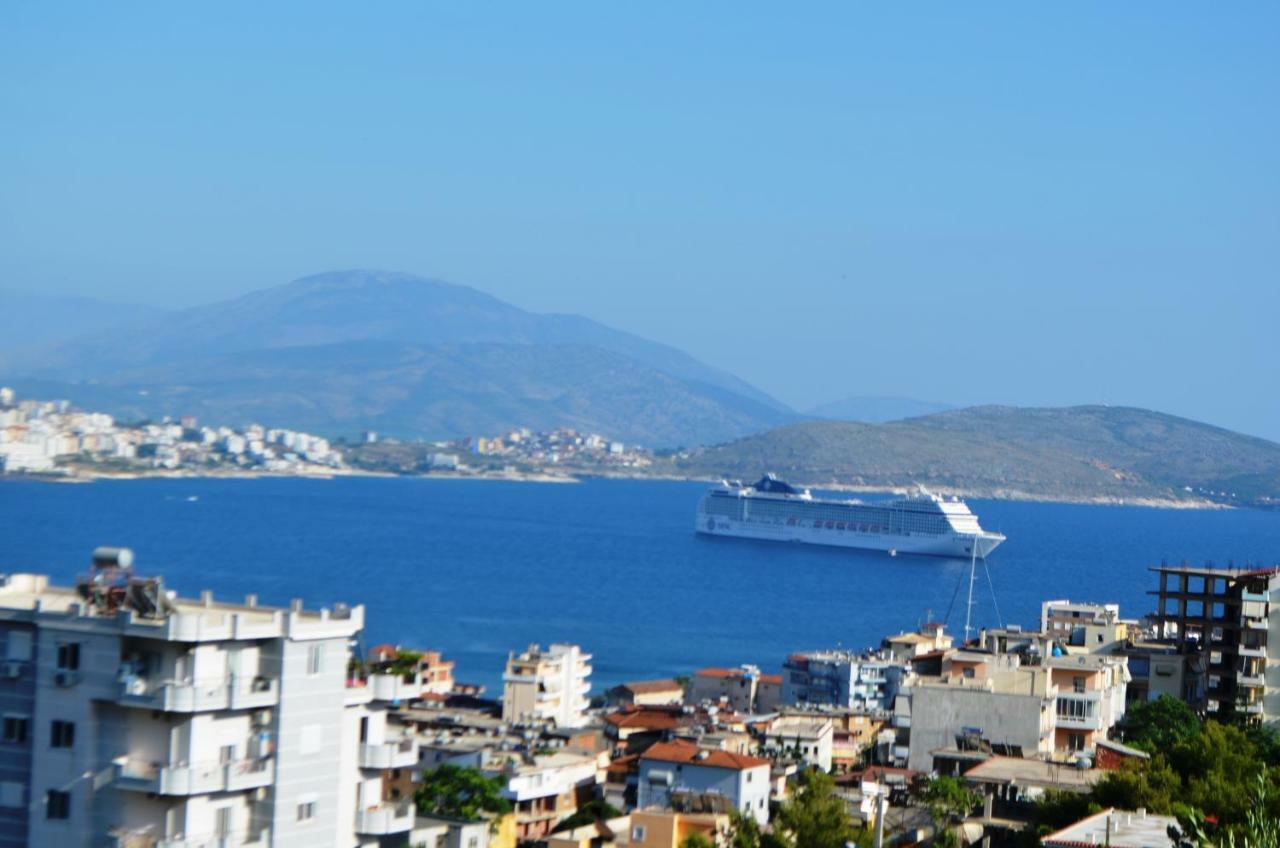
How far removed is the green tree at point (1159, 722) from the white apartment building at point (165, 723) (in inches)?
369

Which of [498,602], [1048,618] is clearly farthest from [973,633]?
[1048,618]

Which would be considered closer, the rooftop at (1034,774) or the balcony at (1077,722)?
the rooftop at (1034,774)

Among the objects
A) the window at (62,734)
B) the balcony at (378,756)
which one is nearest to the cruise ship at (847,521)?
the balcony at (378,756)

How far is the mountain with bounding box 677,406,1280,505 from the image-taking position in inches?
5989

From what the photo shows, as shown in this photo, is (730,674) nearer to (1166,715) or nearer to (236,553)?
(1166,715)

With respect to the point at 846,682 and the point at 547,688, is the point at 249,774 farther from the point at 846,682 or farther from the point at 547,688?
the point at 846,682

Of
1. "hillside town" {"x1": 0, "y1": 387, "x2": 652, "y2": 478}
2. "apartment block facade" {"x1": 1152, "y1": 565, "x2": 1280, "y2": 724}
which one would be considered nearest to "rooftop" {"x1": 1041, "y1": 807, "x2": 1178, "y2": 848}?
"apartment block facade" {"x1": 1152, "y1": 565, "x2": 1280, "y2": 724}

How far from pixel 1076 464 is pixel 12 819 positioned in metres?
157

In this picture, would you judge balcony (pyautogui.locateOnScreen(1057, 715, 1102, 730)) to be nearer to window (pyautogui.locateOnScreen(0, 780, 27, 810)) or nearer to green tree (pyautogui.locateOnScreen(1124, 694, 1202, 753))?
green tree (pyautogui.locateOnScreen(1124, 694, 1202, 753))

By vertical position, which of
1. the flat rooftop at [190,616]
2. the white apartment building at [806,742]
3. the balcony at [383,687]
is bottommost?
the white apartment building at [806,742]

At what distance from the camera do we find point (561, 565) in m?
63.0

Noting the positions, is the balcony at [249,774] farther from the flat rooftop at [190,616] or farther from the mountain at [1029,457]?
the mountain at [1029,457]

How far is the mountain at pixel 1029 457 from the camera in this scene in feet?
499

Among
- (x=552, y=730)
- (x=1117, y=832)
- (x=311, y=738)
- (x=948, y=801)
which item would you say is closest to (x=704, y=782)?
(x=948, y=801)
